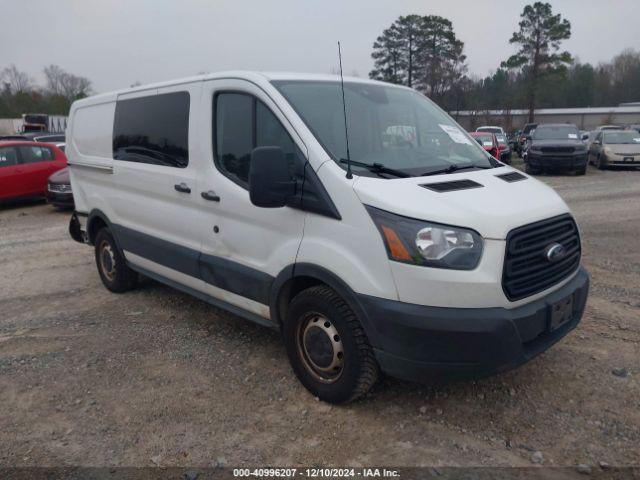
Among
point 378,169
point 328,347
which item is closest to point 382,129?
point 378,169

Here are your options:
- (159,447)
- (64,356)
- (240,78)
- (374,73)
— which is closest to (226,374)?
(159,447)

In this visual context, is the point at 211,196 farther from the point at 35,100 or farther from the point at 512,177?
the point at 35,100

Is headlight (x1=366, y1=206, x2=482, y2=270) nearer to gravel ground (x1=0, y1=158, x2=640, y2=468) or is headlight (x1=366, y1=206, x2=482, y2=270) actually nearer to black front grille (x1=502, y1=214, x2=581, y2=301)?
black front grille (x1=502, y1=214, x2=581, y2=301)

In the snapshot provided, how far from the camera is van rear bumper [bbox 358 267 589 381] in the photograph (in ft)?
9.35

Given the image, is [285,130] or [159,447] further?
[285,130]

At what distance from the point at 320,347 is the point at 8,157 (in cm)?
1136

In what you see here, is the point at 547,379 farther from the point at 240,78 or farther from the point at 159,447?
the point at 240,78

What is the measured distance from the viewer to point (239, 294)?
3969mm

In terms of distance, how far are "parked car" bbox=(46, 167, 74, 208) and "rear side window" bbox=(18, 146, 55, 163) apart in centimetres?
124

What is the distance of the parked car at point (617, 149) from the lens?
1830cm

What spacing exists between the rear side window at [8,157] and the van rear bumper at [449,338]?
11674 mm

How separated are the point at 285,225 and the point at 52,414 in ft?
6.52

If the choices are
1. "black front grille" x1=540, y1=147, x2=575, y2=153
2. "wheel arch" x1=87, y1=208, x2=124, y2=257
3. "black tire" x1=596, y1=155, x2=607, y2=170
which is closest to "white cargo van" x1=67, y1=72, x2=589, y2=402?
"wheel arch" x1=87, y1=208, x2=124, y2=257

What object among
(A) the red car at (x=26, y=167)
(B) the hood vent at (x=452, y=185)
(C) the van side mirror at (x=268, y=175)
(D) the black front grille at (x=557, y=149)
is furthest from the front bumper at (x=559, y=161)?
(C) the van side mirror at (x=268, y=175)
